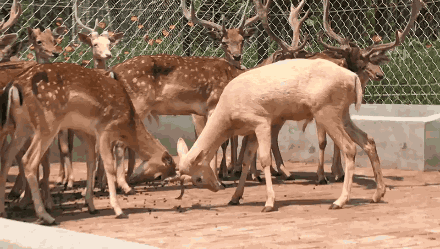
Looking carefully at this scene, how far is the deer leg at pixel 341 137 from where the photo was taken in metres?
7.43

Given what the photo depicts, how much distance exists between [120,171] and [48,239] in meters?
4.71

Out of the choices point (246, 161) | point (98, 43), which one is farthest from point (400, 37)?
point (98, 43)

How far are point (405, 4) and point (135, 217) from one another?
19.4ft

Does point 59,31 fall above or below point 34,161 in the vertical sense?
below

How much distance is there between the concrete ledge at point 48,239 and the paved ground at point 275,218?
1272mm

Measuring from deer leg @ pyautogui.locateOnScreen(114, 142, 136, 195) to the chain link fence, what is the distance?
6.10 feet

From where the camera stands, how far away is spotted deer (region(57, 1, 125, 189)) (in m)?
9.38

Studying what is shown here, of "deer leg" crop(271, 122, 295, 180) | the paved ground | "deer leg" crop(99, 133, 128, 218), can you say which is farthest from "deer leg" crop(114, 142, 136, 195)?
"deer leg" crop(271, 122, 295, 180)

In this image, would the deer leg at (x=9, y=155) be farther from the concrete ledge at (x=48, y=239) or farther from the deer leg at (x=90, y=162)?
the concrete ledge at (x=48, y=239)

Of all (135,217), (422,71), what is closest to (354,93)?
(135,217)

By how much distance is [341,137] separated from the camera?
7.58 meters

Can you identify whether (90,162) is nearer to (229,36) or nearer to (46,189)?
(46,189)

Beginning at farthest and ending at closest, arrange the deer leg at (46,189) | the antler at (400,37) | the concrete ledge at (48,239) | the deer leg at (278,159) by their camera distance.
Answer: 1. the deer leg at (278,159)
2. the antler at (400,37)
3. the deer leg at (46,189)
4. the concrete ledge at (48,239)


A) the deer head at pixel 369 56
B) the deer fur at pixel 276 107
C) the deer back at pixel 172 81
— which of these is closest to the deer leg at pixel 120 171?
the deer back at pixel 172 81
